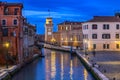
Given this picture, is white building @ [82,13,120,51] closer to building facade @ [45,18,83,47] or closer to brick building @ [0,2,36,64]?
building facade @ [45,18,83,47]

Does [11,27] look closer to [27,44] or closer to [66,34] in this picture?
[27,44]

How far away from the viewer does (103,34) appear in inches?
3531

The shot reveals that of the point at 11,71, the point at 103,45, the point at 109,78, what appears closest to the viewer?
the point at 109,78

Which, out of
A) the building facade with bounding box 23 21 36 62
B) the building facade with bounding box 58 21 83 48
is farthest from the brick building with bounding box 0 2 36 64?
the building facade with bounding box 58 21 83 48

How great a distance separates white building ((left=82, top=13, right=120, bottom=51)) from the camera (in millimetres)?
89106

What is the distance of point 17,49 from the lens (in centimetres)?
5525

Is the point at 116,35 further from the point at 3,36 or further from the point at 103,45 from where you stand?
the point at 3,36

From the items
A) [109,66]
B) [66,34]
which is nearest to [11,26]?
[109,66]

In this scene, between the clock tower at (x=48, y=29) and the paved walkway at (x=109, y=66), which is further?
the clock tower at (x=48, y=29)

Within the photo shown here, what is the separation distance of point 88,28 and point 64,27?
4698cm

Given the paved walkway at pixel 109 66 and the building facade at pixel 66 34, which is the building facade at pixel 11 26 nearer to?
the paved walkway at pixel 109 66

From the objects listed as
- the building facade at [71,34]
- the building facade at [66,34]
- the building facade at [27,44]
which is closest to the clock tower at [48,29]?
the building facade at [66,34]

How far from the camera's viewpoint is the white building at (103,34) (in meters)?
89.1

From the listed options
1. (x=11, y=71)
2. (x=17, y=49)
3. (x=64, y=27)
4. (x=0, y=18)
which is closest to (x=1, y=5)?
(x=0, y=18)
